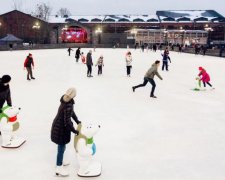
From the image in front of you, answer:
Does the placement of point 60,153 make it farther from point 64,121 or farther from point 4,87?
point 4,87

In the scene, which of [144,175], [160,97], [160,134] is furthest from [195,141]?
[160,97]

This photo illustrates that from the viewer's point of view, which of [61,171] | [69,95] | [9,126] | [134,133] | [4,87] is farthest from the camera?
[134,133]

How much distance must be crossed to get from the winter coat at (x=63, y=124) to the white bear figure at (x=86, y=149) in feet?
0.48

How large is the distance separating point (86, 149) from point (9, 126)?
1801 millimetres

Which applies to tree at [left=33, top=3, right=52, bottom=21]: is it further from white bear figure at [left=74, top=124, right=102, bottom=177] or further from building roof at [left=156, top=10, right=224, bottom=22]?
white bear figure at [left=74, top=124, right=102, bottom=177]

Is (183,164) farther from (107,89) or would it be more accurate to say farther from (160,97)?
(107,89)

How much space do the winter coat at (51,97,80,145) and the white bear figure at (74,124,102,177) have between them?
15cm

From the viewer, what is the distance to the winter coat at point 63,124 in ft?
14.4

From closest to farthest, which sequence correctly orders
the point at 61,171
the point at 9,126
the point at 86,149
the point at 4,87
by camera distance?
the point at 86,149 < the point at 61,171 < the point at 9,126 < the point at 4,87

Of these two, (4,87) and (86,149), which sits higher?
(4,87)

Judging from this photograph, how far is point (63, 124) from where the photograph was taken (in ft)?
14.6

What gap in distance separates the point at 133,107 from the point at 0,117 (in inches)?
179

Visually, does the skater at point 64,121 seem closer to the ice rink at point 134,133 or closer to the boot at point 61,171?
the boot at point 61,171

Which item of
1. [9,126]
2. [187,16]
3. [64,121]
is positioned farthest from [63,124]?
[187,16]
